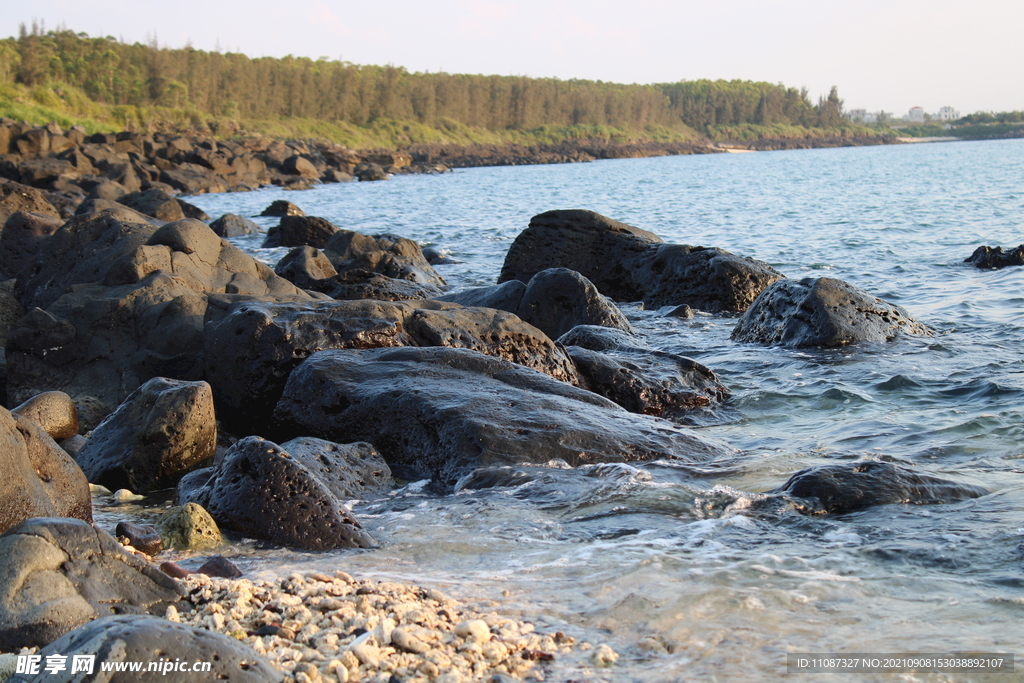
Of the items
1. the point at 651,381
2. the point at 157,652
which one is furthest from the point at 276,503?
the point at 651,381

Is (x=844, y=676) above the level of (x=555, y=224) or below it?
below

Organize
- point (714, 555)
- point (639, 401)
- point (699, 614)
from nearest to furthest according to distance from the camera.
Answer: point (699, 614) < point (714, 555) < point (639, 401)

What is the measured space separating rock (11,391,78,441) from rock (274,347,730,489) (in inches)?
57.3

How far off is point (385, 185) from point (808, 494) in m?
41.6

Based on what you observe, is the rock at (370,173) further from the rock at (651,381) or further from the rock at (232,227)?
the rock at (651,381)

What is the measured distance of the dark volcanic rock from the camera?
46.8 feet

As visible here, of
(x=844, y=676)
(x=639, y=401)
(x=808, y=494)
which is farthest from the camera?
(x=639, y=401)

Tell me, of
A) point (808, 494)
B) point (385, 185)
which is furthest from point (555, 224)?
point (385, 185)

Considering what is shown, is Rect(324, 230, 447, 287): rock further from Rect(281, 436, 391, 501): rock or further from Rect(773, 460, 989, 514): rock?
Rect(773, 460, 989, 514): rock

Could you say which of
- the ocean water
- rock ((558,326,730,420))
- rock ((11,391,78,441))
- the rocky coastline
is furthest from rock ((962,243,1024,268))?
rock ((11,391,78,441))

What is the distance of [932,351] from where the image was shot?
879 centimetres

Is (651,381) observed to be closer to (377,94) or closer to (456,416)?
(456,416)

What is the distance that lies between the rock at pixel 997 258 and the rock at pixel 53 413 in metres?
14.1

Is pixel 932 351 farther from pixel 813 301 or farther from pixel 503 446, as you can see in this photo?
pixel 503 446
